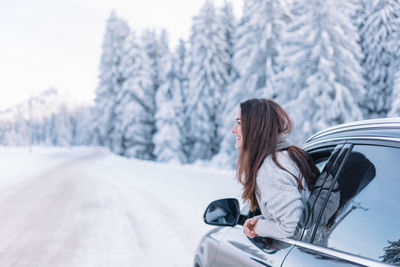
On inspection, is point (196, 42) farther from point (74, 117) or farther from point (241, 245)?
point (74, 117)

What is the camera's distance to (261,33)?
2209 cm

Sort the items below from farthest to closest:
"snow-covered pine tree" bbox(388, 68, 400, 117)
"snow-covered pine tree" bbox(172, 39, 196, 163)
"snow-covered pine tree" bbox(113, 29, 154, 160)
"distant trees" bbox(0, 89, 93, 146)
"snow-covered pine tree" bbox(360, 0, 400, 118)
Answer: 1. "distant trees" bbox(0, 89, 93, 146)
2. "snow-covered pine tree" bbox(113, 29, 154, 160)
3. "snow-covered pine tree" bbox(172, 39, 196, 163)
4. "snow-covered pine tree" bbox(388, 68, 400, 117)
5. "snow-covered pine tree" bbox(360, 0, 400, 118)

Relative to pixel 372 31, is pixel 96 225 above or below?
below

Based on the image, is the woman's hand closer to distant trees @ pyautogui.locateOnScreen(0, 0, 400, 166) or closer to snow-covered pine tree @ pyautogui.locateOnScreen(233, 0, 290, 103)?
distant trees @ pyautogui.locateOnScreen(0, 0, 400, 166)

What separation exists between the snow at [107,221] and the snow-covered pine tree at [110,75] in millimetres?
21995

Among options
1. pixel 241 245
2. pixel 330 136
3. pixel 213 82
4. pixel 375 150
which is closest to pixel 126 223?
pixel 241 245

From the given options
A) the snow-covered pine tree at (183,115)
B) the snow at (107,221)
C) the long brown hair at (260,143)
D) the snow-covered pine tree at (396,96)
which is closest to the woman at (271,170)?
the long brown hair at (260,143)

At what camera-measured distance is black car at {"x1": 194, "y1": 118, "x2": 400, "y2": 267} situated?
1.33 meters

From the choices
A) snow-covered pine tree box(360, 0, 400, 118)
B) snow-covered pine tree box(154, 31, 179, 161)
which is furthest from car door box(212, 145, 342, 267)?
snow-covered pine tree box(154, 31, 179, 161)

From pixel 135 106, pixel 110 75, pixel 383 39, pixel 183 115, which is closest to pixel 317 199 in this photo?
pixel 383 39

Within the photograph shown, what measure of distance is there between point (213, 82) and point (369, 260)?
28.3 meters

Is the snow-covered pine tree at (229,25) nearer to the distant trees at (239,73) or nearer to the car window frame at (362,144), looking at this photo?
the distant trees at (239,73)

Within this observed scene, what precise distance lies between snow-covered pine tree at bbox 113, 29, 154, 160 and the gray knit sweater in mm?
32218

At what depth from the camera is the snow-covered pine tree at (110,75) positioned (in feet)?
119
